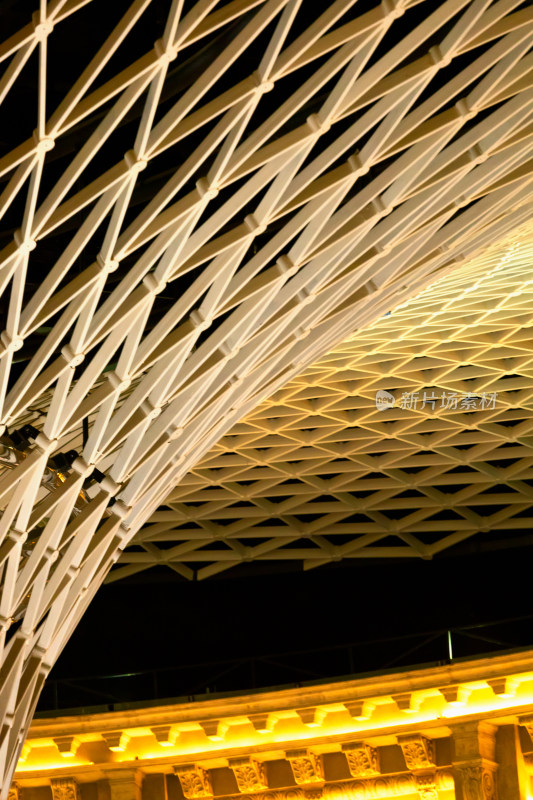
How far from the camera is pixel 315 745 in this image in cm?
3772

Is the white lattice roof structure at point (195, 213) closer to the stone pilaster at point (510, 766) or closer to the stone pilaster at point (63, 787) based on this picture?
the stone pilaster at point (510, 766)

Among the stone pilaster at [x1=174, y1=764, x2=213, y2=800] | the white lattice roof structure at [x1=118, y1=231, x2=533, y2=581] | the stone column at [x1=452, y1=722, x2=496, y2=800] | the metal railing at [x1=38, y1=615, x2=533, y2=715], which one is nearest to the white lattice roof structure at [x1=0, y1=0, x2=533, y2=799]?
the white lattice roof structure at [x1=118, y1=231, x2=533, y2=581]

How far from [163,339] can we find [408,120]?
5.06 m

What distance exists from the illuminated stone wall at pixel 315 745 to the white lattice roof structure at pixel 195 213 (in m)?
12.7

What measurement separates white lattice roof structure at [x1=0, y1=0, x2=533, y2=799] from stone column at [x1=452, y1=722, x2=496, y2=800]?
13693mm

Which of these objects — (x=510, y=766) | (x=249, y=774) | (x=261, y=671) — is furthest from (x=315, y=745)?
(x=510, y=766)

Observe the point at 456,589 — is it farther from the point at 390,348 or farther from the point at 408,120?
the point at 408,120

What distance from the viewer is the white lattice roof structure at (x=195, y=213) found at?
1925cm

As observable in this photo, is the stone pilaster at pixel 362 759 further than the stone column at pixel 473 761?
Yes

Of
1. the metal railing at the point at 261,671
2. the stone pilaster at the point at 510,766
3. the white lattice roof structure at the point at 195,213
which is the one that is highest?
the white lattice roof structure at the point at 195,213

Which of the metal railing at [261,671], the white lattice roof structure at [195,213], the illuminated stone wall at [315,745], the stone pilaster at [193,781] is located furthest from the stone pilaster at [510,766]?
the white lattice roof structure at [195,213]

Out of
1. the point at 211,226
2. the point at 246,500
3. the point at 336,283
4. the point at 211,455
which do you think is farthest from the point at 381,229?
the point at 246,500

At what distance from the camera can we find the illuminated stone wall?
3603 cm

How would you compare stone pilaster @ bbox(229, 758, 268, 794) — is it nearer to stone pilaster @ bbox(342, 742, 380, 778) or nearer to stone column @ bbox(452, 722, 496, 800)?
stone pilaster @ bbox(342, 742, 380, 778)
